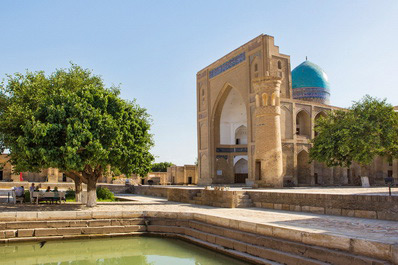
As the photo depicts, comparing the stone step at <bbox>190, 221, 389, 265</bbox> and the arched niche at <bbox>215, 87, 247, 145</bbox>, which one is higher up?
the arched niche at <bbox>215, 87, 247, 145</bbox>

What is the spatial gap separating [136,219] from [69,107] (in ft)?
12.0

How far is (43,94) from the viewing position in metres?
12.0

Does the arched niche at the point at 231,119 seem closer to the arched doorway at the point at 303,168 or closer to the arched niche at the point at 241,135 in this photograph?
the arched niche at the point at 241,135

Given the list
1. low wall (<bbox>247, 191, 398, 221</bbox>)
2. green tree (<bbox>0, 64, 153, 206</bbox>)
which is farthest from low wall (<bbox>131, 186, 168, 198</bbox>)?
low wall (<bbox>247, 191, 398, 221</bbox>)

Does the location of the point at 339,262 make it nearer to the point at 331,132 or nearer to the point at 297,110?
the point at 331,132

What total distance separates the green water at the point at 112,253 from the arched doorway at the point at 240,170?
21.9 meters

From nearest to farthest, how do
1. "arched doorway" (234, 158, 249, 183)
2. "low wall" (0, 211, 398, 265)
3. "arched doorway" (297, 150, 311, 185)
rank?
"low wall" (0, 211, 398, 265), "arched doorway" (297, 150, 311, 185), "arched doorway" (234, 158, 249, 183)

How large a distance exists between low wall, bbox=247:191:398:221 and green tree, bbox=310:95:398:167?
28.1ft

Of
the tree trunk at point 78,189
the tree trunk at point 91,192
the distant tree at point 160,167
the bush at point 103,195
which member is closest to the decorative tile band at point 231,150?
the bush at point 103,195

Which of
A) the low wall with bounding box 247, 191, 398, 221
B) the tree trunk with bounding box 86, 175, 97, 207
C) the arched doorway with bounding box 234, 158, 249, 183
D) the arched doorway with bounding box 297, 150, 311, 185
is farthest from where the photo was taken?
the arched doorway with bounding box 234, 158, 249, 183

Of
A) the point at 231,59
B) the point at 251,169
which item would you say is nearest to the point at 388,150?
the point at 251,169

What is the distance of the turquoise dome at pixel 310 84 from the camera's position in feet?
98.8

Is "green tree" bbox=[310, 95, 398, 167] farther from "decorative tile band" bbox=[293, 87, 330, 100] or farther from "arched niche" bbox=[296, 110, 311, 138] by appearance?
"decorative tile band" bbox=[293, 87, 330, 100]

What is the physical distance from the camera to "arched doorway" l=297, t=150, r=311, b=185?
78.2ft
